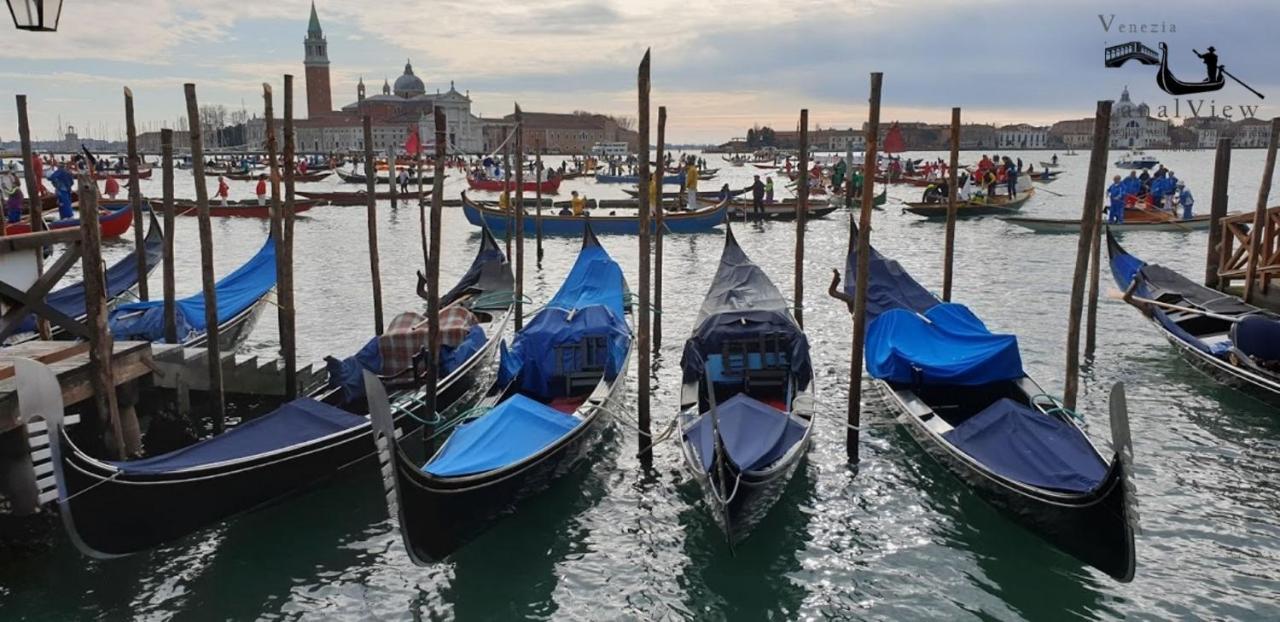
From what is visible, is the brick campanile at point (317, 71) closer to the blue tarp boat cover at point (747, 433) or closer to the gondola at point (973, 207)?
the gondola at point (973, 207)

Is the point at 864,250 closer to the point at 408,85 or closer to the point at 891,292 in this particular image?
the point at 891,292

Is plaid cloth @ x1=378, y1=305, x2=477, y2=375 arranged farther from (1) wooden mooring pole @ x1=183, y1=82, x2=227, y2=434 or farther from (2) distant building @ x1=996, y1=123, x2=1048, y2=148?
(2) distant building @ x1=996, y1=123, x2=1048, y2=148

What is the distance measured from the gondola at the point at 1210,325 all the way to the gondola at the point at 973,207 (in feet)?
44.9

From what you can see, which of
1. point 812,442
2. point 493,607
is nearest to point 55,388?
point 493,607

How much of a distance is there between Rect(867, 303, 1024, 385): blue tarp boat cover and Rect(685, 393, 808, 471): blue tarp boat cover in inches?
58.3

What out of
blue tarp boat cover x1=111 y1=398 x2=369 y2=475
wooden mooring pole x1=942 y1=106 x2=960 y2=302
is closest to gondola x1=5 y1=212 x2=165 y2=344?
blue tarp boat cover x1=111 y1=398 x2=369 y2=475

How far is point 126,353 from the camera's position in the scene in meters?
6.29

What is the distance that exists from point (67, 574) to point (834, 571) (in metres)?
4.59

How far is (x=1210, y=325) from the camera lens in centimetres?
980

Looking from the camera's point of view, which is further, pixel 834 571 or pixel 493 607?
pixel 834 571

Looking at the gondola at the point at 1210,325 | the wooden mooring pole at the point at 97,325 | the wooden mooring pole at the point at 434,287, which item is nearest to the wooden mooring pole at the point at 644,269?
the wooden mooring pole at the point at 434,287

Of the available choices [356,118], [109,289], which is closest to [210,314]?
[109,289]

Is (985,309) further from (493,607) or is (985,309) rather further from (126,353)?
(126,353)

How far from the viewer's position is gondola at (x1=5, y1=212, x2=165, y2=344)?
9.01 meters
